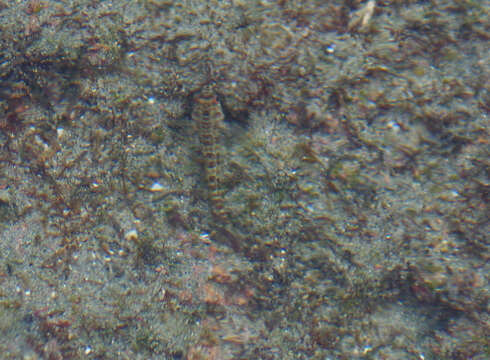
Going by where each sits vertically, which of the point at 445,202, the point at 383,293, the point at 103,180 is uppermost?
the point at 445,202

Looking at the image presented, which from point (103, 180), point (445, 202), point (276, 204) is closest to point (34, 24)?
point (103, 180)

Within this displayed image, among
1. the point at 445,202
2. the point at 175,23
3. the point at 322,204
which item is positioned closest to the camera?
the point at 445,202

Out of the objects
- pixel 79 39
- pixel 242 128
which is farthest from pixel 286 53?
pixel 79 39

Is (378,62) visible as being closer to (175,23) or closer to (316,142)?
(316,142)

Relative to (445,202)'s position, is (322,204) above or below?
below

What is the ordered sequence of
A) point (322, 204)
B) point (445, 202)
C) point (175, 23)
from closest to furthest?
point (445, 202)
point (322, 204)
point (175, 23)

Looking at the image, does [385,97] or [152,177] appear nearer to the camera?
[385,97]

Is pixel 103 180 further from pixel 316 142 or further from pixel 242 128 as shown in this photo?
pixel 316 142
